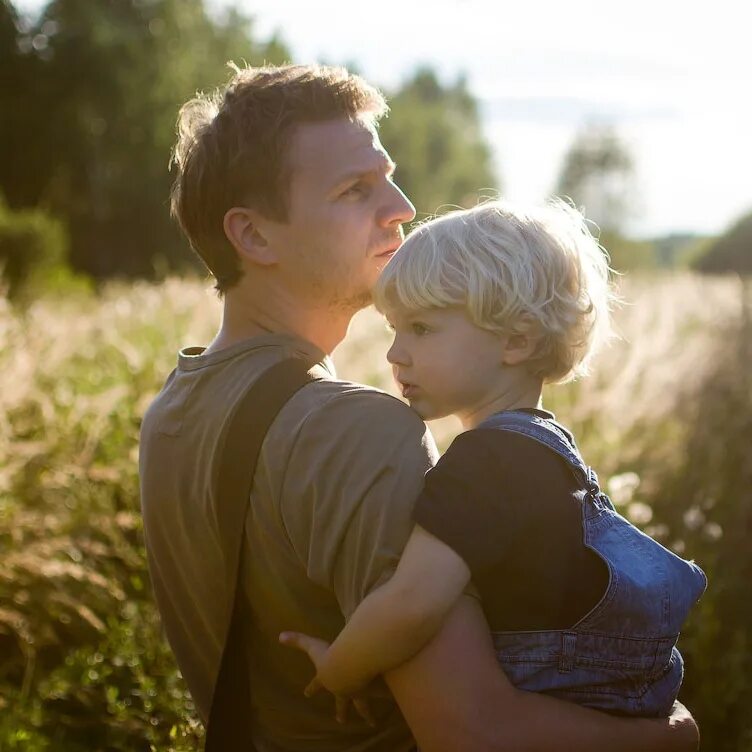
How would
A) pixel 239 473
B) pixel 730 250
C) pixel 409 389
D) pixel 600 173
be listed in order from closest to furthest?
pixel 239 473 → pixel 409 389 → pixel 730 250 → pixel 600 173

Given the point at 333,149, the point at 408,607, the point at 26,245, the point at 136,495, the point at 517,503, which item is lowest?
the point at 26,245

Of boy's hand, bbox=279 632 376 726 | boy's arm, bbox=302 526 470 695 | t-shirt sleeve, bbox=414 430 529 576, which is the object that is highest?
t-shirt sleeve, bbox=414 430 529 576

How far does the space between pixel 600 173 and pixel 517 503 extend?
68.9m

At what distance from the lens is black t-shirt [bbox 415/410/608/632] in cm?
171

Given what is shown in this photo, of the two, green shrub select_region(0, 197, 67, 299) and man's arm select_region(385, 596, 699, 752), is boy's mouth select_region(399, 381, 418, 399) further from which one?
green shrub select_region(0, 197, 67, 299)

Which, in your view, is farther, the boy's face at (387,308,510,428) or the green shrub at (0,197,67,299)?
the green shrub at (0,197,67,299)

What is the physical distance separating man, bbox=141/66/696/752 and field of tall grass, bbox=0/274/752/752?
3.21ft

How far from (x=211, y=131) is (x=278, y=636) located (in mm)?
1186

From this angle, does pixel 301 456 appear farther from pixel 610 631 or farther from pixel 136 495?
pixel 136 495

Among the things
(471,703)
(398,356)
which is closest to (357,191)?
(398,356)

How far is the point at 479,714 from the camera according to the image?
169 cm

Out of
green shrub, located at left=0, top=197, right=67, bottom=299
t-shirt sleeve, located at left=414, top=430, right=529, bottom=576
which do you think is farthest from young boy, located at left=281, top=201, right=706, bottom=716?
green shrub, located at left=0, top=197, right=67, bottom=299

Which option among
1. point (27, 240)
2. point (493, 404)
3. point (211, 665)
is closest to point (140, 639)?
point (211, 665)

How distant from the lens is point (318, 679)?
74.2 inches
